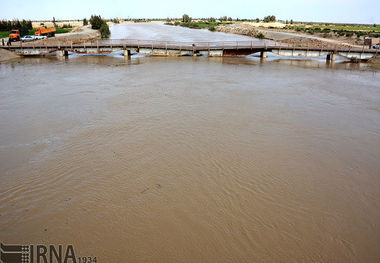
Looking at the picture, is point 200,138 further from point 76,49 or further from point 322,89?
point 76,49

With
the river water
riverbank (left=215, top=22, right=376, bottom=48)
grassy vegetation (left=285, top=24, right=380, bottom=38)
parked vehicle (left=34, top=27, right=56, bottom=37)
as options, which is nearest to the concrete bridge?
riverbank (left=215, top=22, right=376, bottom=48)

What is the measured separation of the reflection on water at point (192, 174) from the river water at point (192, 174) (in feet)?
0.12

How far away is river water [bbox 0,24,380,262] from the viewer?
600 cm

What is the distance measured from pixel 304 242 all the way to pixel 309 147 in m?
5.18

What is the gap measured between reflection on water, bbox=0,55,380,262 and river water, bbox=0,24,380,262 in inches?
1.4

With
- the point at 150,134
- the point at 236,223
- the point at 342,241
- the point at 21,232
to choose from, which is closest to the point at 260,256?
the point at 236,223

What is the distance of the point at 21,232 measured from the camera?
6109mm

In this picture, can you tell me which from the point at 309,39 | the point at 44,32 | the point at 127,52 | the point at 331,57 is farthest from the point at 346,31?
the point at 44,32

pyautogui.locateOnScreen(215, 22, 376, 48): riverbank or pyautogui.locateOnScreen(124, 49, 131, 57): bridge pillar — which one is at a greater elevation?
pyautogui.locateOnScreen(215, 22, 376, 48): riverbank

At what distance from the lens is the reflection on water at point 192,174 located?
19.7 ft

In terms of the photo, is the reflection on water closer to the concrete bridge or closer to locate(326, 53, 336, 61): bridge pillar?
the concrete bridge

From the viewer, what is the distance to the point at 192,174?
8469 mm

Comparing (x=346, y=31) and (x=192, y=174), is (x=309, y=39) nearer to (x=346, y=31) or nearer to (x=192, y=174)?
(x=346, y=31)

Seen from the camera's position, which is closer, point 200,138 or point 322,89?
point 200,138
